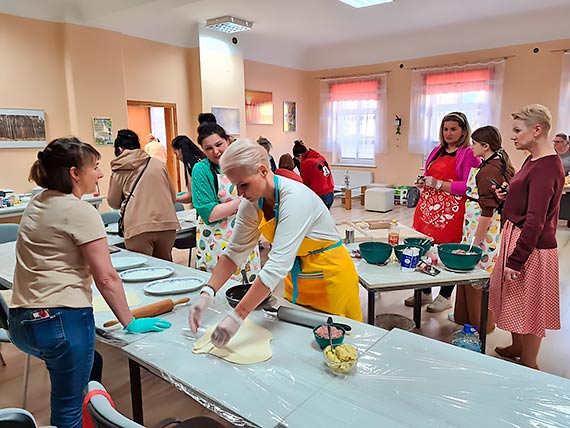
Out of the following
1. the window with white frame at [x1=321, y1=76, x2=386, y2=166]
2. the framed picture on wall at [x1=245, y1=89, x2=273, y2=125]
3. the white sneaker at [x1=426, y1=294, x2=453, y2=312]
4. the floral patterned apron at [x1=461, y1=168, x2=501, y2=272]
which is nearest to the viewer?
the floral patterned apron at [x1=461, y1=168, x2=501, y2=272]

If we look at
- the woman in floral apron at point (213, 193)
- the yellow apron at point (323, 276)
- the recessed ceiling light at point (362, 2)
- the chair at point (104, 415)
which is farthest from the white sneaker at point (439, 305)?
the recessed ceiling light at point (362, 2)

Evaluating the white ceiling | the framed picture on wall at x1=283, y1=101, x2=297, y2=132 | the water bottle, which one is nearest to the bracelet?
the water bottle

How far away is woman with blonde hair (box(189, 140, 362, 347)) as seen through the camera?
136cm

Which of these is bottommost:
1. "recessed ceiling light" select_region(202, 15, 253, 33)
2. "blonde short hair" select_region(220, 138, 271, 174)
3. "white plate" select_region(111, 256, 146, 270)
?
"white plate" select_region(111, 256, 146, 270)

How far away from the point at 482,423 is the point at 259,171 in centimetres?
94

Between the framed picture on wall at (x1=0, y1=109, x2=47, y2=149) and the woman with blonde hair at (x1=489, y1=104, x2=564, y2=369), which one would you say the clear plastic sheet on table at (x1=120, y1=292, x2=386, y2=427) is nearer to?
the woman with blonde hair at (x1=489, y1=104, x2=564, y2=369)

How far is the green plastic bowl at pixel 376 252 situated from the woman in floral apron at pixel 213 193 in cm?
64

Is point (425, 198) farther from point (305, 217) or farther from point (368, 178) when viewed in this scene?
point (368, 178)

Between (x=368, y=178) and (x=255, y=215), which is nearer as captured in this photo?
(x=255, y=215)

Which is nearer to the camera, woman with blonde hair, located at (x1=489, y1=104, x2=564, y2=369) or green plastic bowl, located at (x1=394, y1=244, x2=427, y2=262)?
woman with blonde hair, located at (x1=489, y1=104, x2=564, y2=369)

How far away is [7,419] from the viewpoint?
95 cm

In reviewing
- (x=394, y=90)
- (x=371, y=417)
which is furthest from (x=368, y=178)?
(x=371, y=417)

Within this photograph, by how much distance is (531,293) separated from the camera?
7.12 ft

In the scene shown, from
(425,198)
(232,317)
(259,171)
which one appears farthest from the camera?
(425,198)
